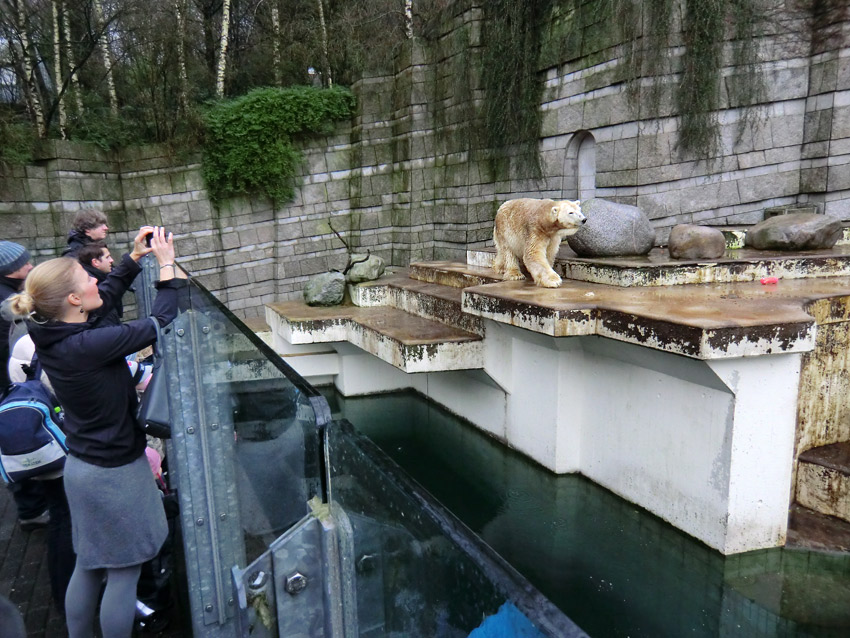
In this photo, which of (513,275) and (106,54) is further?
(106,54)

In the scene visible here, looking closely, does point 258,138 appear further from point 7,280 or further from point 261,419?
point 261,419

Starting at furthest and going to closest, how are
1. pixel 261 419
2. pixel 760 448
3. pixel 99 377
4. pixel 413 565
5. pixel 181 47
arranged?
pixel 181 47 < pixel 760 448 < pixel 99 377 < pixel 261 419 < pixel 413 565

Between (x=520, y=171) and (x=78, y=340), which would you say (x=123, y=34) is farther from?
(x=78, y=340)

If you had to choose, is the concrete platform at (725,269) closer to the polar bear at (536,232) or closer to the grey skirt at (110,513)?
the polar bear at (536,232)

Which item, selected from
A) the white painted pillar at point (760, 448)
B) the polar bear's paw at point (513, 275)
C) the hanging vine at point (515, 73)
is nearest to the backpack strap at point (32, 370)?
the white painted pillar at point (760, 448)

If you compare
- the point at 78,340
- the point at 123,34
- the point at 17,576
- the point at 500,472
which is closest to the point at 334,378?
the point at 500,472

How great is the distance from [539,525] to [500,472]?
34.7 inches

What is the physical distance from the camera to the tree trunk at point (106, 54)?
10274 mm

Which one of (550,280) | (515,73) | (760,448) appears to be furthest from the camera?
(515,73)

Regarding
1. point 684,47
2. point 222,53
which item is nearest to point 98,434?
point 684,47

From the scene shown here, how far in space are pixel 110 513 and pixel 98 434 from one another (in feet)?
0.86

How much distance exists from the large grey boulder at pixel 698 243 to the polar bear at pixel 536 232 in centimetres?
99

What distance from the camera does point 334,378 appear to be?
788 cm

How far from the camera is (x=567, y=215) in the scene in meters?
4.79
